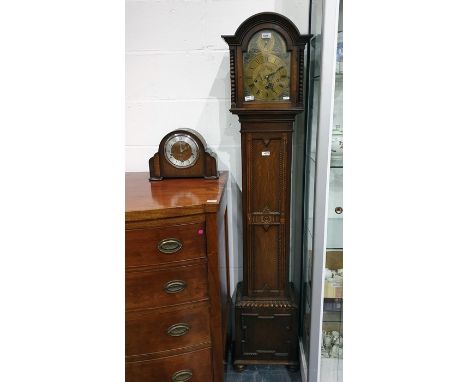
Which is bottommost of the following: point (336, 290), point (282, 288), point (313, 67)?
point (282, 288)

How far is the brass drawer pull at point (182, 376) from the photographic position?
147 cm

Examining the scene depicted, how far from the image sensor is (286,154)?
166 cm

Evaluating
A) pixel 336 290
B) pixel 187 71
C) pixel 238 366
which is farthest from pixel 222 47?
pixel 238 366

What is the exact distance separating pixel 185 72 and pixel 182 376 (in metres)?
1.44

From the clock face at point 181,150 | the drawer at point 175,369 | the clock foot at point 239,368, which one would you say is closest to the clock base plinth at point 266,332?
the clock foot at point 239,368

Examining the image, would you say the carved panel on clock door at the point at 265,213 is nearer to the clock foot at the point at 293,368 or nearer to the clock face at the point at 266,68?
the clock face at the point at 266,68

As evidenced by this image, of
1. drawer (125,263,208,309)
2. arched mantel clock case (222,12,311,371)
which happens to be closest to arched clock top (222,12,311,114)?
arched mantel clock case (222,12,311,371)

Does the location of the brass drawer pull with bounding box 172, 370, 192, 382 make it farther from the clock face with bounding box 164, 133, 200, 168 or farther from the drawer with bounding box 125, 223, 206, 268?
the clock face with bounding box 164, 133, 200, 168

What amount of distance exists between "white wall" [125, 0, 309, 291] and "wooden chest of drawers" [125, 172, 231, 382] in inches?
21.2

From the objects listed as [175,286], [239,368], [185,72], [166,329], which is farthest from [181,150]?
[239,368]
